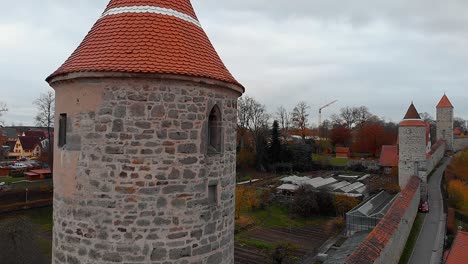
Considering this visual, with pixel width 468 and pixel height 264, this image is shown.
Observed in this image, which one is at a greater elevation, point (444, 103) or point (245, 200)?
point (444, 103)

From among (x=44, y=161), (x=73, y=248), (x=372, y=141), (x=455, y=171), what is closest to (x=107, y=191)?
(x=73, y=248)

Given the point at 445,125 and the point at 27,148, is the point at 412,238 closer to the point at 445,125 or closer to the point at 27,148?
the point at 445,125

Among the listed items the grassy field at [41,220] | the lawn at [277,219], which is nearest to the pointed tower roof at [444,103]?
the lawn at [277,219]

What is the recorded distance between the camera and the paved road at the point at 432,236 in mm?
15719

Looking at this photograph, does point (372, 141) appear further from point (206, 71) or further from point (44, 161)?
point (206, 71)

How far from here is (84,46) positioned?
5.36m

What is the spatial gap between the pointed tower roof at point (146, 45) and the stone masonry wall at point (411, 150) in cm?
2626

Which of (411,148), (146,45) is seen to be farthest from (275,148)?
(146,45)

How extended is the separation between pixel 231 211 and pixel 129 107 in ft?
7.53

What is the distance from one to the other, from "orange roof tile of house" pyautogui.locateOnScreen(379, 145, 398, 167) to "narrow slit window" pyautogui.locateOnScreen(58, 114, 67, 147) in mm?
40846

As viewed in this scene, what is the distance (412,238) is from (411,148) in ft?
38.7

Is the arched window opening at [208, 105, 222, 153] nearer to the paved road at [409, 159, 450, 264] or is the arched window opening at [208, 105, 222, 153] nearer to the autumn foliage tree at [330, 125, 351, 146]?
the paved road at [409, 159, 450, 264]

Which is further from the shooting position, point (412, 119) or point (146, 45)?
point (412, 119)

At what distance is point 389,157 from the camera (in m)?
42.5
